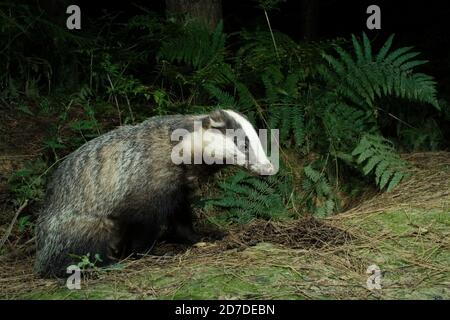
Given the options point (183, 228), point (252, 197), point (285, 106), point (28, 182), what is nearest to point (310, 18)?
point (285, 106)

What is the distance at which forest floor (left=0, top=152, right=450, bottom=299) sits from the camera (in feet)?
12.0

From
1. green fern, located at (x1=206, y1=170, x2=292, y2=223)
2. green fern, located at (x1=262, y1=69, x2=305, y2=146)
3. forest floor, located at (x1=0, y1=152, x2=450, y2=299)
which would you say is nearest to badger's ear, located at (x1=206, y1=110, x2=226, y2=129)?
forest floor, located at (x1=0, y1=152, x2=450, y2=299)

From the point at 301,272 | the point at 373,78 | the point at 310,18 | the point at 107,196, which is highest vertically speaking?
the point at 310,18

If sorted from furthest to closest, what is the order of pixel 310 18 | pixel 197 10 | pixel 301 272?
pixel 310 18 < pixel 197 10 < pixel 301 272

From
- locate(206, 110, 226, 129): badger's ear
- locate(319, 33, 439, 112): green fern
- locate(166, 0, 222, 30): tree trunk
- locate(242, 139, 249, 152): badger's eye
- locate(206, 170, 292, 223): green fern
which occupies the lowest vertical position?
locate(206, 170, 292, 223): green fern

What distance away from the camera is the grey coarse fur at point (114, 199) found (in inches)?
181

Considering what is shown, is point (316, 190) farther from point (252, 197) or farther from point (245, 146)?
point (245, 146)

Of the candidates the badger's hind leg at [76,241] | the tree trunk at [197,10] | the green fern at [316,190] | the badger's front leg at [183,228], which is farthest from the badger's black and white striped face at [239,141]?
the tree trunk at [197,10]

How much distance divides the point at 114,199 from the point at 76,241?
1.42 ft

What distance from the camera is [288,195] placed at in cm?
579

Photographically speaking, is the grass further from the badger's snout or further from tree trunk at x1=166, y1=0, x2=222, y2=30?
tree trunk at x1=166, y1=0, x2=222, y2=30

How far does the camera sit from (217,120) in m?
4.68

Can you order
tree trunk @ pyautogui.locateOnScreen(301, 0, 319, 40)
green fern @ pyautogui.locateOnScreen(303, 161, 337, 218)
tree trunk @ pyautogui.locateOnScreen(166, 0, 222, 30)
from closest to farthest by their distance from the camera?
green fern @ pyautogui.locateOnScreen(303, 161, 337, 218)
tree trunk @ pyautogui.locateOnScreen(166, 0, 222, 30)
tree trunk @ pyautogui.locateOnScreen(301, 0, 319, 40)

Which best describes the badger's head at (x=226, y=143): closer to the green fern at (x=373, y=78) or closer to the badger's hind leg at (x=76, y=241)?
the badger's hind leg at (x=76, y=241)
